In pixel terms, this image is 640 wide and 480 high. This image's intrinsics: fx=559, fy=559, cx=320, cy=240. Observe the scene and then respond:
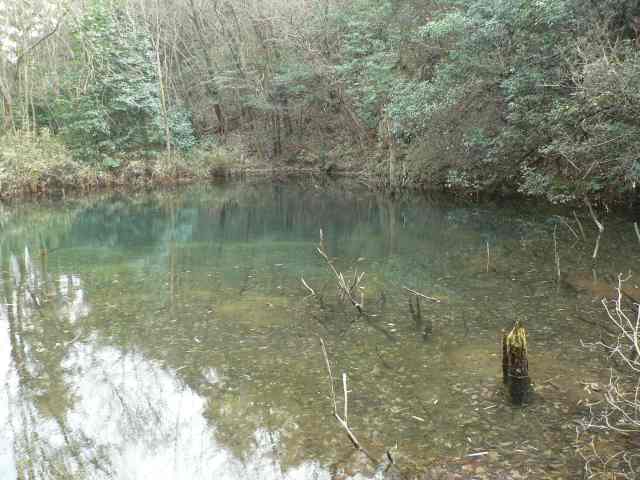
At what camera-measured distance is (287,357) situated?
7.09 meters

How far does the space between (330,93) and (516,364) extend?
27934mm

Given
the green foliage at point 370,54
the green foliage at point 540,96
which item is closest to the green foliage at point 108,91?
the green foliage at point 370,54

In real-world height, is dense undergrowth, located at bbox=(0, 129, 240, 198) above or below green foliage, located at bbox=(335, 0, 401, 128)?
below

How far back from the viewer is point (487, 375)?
20.7 ft

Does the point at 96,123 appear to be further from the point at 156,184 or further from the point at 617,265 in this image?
the point at 617,265

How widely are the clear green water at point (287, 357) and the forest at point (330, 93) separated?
3.21 m

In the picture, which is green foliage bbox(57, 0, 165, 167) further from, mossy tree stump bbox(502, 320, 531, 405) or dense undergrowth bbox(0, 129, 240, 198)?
mossy tree stump bbox(502, 320, 531, 405)

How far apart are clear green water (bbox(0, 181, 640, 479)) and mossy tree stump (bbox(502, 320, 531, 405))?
0.20 m

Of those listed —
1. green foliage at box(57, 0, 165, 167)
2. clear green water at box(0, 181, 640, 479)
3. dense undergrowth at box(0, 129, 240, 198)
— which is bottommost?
clear green water at box(0, 181, 640, 479)

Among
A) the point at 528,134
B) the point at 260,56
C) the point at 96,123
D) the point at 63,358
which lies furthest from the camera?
the point at 260,56

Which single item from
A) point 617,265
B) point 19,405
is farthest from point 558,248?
point 19,405

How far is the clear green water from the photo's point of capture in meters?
5.12

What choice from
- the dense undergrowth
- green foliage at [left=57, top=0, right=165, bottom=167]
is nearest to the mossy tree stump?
the dense undergrowth

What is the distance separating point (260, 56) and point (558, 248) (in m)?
25.9
